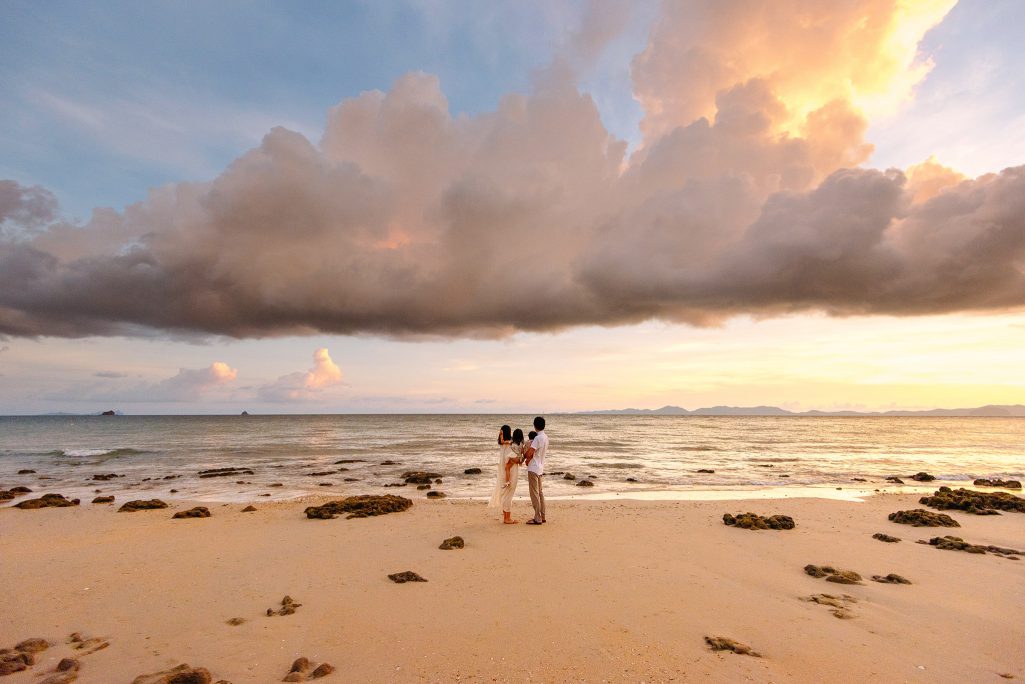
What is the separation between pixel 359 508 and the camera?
14219mm

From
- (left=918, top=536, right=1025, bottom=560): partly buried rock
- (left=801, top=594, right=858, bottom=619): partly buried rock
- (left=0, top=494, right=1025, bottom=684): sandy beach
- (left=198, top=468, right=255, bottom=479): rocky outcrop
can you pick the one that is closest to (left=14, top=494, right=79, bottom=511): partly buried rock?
(left=0, top=494, right=1025, bottom=684): sandy beach

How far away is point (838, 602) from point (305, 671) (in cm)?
729

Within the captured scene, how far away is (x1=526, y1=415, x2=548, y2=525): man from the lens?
12.4 meters

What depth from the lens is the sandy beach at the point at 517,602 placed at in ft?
17.4

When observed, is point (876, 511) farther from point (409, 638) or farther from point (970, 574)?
point (409, 638)

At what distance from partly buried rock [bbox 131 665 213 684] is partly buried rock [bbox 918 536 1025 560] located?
13.4 m

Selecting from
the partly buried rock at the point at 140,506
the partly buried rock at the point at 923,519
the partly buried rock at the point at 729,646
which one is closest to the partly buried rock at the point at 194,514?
the partly buried rock at the point at 140,506

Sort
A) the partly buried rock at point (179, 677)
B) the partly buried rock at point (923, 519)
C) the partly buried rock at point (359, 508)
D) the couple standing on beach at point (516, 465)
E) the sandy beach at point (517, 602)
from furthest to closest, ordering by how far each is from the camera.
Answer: the partly buried rock at point (359, 508), the partly buried rock at point (923, 519), the couple standing on beach at point (516, 465), the sandy beach at point (517, 602), the partly buried rock at point (179, 677)

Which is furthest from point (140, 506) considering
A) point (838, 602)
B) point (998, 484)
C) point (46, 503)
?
point (998, 484)

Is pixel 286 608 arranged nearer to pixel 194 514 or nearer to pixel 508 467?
pixel 508 467

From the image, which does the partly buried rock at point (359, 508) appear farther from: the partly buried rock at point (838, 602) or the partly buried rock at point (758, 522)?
the partly buried rock at point (838, 602)

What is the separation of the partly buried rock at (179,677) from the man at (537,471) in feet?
26.4

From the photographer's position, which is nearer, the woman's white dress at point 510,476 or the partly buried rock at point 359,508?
the woman's white dress at point 510,476

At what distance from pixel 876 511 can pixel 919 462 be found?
89.4 feet
